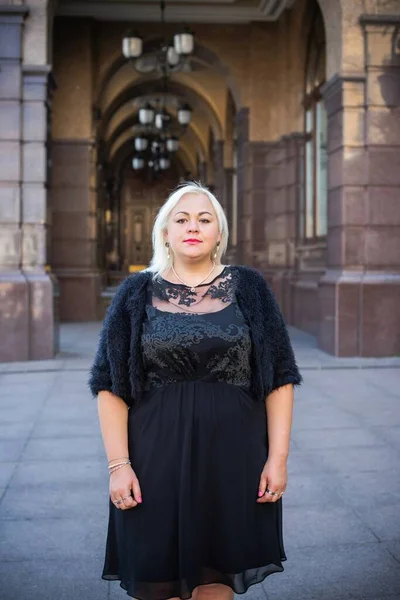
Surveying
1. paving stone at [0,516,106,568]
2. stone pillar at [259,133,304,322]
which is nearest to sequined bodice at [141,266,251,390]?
paving stone at [0,516,106,568]

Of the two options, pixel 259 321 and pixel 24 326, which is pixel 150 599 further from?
pixel 24 326

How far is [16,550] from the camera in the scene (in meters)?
3.50

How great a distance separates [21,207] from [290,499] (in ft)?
22.9

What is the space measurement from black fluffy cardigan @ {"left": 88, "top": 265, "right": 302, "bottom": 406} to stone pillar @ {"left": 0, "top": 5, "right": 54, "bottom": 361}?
7.80m

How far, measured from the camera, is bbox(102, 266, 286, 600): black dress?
2.20 m

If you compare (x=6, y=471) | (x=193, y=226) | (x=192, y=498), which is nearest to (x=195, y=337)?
(x=193, y=226)

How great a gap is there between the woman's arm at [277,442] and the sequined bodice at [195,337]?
132 mm

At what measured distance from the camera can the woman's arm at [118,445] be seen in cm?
220

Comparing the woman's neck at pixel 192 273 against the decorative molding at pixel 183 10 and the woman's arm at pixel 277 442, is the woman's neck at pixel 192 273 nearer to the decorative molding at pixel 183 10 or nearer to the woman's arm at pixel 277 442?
the woman's arm at pixel 277 442

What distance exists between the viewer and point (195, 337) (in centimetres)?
222

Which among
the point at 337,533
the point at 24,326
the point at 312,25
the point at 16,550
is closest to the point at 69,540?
the point at 16,550

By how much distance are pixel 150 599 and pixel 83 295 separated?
14.7 metres

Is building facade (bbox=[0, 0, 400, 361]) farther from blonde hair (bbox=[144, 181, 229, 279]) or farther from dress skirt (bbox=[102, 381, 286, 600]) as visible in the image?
dress skirt (bbox=[102, 381, 286, 600])

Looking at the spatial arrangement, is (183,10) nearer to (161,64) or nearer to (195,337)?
(161,64)
